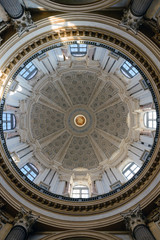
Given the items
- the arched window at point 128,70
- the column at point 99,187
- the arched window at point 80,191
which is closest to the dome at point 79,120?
the arched window at point 128,70

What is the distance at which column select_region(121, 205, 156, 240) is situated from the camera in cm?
1396

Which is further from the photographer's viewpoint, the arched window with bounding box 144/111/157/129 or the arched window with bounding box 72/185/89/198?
the arched window with bounding box 72/185/89/198

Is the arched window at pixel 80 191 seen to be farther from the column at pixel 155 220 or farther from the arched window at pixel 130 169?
the column at pixel 155 220

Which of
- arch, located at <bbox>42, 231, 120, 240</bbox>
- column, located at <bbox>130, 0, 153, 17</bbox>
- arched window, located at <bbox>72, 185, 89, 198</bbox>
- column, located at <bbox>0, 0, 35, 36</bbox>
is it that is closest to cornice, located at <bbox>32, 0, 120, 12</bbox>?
column, located at <bbox>0, 0, 35, 36</bbox>

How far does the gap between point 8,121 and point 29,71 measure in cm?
602

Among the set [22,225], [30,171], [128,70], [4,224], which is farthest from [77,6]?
[30,171]

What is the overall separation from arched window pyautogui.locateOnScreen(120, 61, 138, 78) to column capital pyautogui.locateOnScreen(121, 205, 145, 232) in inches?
544

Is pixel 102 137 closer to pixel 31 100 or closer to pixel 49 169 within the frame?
pixel 49 169

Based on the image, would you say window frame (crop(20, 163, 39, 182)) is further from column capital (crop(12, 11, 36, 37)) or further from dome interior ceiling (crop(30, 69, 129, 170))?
column capital (crop(12, 11, 36, 37))

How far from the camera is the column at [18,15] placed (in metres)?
13.9

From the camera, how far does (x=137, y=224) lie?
14.9 m

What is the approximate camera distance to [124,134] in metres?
28.8

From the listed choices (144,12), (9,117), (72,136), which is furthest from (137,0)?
(72,136)

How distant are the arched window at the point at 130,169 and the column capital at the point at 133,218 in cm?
723
